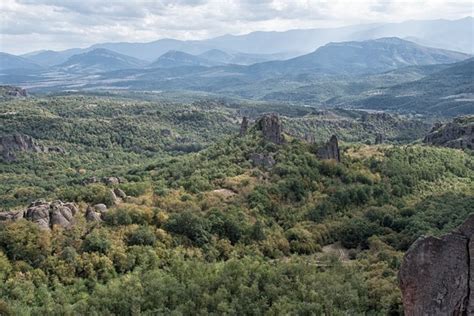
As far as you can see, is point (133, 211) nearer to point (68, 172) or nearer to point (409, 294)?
point (409, 294)

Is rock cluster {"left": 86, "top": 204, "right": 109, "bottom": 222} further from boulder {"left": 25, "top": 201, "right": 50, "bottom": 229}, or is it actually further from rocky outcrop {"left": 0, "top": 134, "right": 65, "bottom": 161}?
rocky outcrop {"left": 0, "top": 134, "right": 65, "bottom": 161}

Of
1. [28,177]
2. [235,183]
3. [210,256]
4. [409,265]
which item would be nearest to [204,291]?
[210,256]

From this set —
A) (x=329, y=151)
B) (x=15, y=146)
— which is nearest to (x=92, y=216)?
(x=329, y=151)

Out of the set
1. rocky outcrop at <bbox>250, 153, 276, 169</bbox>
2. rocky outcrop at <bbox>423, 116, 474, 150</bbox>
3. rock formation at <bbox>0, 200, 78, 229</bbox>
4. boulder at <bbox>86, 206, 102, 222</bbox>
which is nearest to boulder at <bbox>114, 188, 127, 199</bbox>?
boulder at <bbox>86, 206, 102, 222</bbox>

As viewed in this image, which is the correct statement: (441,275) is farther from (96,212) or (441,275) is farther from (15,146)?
(15,146)

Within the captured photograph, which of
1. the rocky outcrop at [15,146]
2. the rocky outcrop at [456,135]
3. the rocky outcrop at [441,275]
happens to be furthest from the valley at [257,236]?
the rocky outcrop at [15,146]

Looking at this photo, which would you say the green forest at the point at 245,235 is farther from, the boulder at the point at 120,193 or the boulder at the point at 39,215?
the boulder at the point at 39,215

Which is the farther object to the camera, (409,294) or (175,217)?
(175,217)
